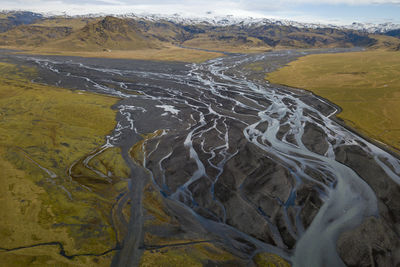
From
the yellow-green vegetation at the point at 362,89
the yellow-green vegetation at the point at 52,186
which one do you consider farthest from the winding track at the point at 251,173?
the yellow-green vegetation at the point at 362,89

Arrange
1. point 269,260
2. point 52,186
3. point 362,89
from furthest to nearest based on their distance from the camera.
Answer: point 362,89 < point 52,186 < point 269,260

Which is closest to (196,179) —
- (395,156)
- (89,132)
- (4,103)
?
(89,132)

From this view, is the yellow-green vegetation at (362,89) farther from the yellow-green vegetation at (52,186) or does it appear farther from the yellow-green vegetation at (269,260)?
the yellow-green vegetation at (52,186)

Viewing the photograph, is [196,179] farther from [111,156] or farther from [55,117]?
[55,117]

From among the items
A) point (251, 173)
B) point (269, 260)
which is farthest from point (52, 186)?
point (269, 260)

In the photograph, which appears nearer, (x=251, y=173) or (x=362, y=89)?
(x=251, y=173)

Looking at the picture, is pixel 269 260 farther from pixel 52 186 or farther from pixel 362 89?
pixel 362 89

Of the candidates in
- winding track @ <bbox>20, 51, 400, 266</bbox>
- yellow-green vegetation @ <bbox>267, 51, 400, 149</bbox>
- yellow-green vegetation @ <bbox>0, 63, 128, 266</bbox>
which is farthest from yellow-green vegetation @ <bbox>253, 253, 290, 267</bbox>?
yellow-green vegetation @ <bbox>267, 51, 400, 149</bbox>
